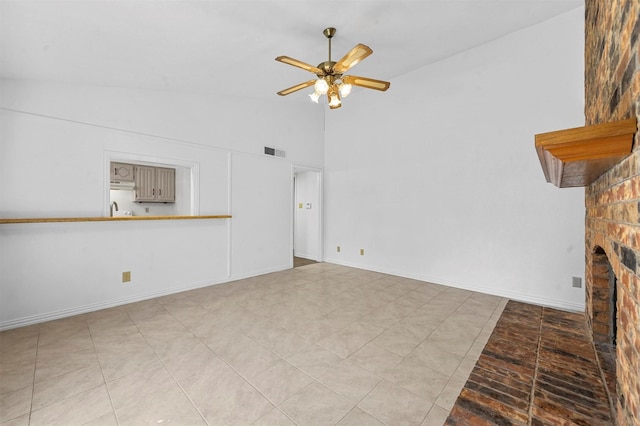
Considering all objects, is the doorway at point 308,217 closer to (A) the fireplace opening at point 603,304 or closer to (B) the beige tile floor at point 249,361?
(B) the beige tile floor at point 249,361

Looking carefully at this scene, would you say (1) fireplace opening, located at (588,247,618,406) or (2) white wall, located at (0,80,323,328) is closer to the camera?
(1) fireplace opening, located at (588,247,618,406)

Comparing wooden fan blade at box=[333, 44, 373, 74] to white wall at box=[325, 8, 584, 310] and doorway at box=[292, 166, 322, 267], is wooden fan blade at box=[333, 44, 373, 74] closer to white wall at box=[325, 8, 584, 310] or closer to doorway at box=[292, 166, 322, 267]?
white wall at box=[325, 8, 584, 310]

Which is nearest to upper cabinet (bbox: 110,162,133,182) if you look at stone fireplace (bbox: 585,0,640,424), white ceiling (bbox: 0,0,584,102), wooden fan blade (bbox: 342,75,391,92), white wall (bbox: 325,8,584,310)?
white ceiling (bbox: 0,0,584,102)

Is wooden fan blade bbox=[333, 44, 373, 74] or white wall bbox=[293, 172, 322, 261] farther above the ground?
wooden fan blade bbox=[333, 44, 373, 74]

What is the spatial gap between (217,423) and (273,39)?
332 cm

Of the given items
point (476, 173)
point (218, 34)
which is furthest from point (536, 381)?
point (218, 34)

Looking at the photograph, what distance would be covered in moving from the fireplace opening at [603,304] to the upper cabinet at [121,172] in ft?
23.1

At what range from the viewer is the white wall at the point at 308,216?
5.72 metres

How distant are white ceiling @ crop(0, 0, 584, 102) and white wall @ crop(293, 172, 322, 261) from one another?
2515 mm

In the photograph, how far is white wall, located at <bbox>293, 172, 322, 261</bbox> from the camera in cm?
572

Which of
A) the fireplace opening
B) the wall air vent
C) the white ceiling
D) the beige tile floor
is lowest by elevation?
the beige tile floor

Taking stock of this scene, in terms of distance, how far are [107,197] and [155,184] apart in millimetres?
2947

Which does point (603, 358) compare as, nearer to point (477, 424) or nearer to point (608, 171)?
point (477, 424)

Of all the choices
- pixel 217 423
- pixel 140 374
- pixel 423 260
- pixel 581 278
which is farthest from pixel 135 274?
pixel 581 278
